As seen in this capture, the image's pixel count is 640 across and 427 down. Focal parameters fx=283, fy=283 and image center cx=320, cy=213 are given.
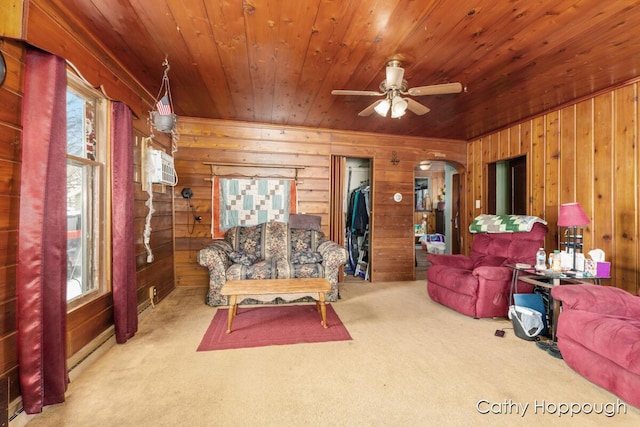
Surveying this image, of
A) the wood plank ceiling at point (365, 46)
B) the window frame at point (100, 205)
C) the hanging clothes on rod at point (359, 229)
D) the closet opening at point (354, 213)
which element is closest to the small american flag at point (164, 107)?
the wood plank ceiling at point (365, 46)

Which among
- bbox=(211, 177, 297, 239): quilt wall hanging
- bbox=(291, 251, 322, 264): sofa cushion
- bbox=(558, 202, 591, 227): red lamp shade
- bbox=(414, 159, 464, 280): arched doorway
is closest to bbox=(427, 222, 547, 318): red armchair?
bbox=(558, 202, 591, 227): red lamp shade

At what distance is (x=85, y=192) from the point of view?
7.25 ft

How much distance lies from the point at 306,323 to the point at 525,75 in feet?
10.3

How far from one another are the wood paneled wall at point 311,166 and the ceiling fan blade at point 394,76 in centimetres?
219

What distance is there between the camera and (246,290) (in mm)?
2555

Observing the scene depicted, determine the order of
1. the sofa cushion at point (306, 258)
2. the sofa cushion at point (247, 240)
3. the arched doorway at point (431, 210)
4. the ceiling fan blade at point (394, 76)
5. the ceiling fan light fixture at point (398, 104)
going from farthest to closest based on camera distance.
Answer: the arched doorway at point (431, 210), the sofa cushion at point (247, 240), the sofa cushion at point (306, 258), the ceiling fan light fixture at point (398, 104), the ceiling fan blade at point (394, 76)

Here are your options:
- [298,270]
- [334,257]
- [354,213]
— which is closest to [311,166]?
[354,213]

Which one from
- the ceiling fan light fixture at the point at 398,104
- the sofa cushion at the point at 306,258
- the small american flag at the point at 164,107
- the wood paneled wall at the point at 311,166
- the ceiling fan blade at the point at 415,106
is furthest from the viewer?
the wood paneled wall at the point at 311,166

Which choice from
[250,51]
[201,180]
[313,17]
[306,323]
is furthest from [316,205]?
[313,17]

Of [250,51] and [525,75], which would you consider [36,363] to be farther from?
[525,75]

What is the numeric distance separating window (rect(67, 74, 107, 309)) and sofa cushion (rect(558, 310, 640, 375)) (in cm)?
340

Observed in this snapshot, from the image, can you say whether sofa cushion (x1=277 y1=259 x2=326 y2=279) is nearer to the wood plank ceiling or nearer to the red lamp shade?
the wood plank ceiling

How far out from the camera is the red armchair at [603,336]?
1.57m

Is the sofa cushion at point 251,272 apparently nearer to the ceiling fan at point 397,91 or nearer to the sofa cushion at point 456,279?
the sofa cushion at point 456,279
